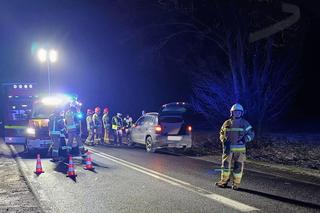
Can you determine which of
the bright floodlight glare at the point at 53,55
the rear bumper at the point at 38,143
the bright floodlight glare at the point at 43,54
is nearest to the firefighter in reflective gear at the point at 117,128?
the rear bumper at the point at 38,143

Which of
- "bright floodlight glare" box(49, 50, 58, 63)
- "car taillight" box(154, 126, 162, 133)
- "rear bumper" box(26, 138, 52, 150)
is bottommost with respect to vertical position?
"rear bumper" box(26, 138, 52, 150)

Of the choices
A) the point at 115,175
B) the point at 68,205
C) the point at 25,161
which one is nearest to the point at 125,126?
the point at 25,161

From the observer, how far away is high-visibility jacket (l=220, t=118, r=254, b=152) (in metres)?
8.93

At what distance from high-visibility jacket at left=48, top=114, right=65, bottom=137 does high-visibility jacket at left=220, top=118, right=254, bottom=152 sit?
702 cm

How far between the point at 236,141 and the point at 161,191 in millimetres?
1947

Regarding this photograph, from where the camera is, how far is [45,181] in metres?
10.4

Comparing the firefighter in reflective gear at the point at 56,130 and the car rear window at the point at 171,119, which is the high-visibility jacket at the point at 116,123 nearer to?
the car rear window at the point at 171,119

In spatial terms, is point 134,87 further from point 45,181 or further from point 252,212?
point 252,212

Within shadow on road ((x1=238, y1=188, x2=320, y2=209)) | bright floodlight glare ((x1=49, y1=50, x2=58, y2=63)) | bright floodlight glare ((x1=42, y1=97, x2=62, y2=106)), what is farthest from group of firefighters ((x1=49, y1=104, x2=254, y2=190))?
bright floodlight glare ((x1=49, y1=50, x2=58, y2=63))

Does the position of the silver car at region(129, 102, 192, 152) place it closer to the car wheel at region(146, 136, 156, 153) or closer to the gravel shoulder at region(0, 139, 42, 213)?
the car wheel at region(146, 136, 156, 153)

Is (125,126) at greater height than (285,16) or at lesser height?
lesser

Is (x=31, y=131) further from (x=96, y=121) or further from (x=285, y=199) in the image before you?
(x=285, y=199)

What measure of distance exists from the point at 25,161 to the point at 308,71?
2323 centimetres

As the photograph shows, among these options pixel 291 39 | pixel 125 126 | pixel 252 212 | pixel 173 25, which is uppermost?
pixel 173 25
